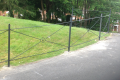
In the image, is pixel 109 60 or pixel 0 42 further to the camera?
pixel 0 42

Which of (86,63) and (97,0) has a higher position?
(97,0)

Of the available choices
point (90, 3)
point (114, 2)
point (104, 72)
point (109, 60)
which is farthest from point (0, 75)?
point (90, 3)

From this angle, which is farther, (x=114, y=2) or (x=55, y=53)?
(x=114, y=2)

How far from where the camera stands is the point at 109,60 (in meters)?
5.84

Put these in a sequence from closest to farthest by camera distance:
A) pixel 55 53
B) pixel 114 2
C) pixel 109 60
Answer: pixel 109 60
pixel 55 53
pixel 114 2

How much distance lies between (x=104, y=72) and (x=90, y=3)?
22.9 meters

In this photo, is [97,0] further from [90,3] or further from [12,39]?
[12,39]

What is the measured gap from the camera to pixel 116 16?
901 inches

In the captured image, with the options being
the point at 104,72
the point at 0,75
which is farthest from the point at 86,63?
the point at 0,75

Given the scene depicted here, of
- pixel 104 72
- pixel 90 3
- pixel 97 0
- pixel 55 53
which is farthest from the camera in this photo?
pixel 90 3

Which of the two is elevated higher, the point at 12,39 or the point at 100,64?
the point at 12,39

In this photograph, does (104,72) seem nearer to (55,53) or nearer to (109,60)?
(109,60)

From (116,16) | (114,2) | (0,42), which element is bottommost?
(0,42)

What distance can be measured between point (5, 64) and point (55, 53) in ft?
8.19
